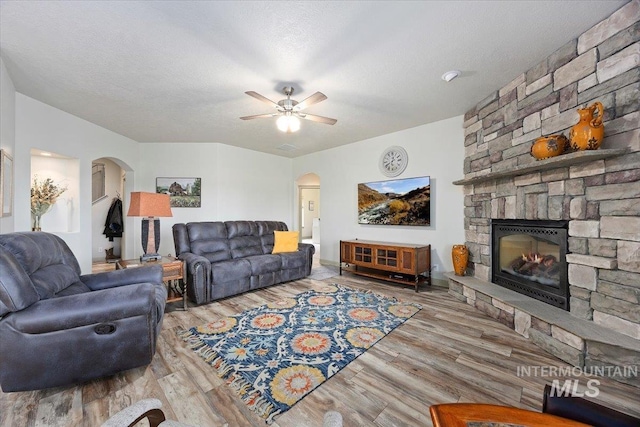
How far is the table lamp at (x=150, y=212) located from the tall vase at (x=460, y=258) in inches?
151

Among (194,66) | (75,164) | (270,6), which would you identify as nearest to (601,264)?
(270,6)

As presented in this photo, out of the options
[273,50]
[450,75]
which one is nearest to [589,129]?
[450,75]

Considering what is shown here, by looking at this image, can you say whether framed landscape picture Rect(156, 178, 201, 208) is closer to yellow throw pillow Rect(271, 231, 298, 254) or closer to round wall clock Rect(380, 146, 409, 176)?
yellow throw pillow Rect(271, 231, 298, 254)

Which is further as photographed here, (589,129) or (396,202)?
(396,202)

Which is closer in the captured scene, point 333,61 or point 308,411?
point 308,411

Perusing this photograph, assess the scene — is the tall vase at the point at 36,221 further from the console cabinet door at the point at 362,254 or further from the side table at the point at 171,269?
the console cabinet door at the point at 362,254

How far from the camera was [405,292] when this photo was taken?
12.3ft

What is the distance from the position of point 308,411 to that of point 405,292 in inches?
102

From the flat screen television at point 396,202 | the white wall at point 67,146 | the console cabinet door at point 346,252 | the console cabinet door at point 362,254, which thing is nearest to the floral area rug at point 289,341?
the console cabinet door at point 362,254

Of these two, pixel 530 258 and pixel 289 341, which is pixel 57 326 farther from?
pixel 530 258

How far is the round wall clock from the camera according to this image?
4.40 m

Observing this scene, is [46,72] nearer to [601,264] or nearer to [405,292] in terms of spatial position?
[405,292]

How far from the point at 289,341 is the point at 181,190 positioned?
4035 mm

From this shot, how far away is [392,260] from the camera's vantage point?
4031 mm
